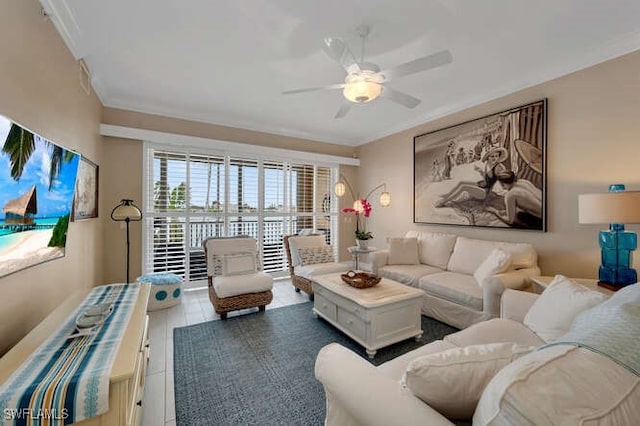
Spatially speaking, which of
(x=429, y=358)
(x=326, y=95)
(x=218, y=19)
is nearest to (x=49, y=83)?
(x=218, y=19)

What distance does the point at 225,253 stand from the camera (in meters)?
3.61

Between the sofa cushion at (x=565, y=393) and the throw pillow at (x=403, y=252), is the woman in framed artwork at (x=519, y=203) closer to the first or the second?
the throw pillow at (x=403, y=252)

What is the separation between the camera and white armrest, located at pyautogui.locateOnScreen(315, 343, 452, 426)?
2.89 ft

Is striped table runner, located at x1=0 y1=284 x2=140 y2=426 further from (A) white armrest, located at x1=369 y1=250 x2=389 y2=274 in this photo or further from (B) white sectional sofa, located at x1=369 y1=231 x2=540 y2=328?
(A) white armrest, located at x1=369 y1=250 x2=389 y2=274

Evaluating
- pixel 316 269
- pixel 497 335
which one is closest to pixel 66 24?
pixel 316 269

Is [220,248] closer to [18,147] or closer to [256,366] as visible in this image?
[256,366]

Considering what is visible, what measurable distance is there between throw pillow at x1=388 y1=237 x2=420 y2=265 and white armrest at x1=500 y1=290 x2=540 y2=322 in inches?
70.0

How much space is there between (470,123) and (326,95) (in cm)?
205

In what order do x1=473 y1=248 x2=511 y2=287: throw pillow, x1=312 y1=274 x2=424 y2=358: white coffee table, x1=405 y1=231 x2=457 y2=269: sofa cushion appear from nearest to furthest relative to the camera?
1. x1=312 y1=274 x2=424 y2=358: white coffee table
2. x1=473 y1=248 x2=511 y2=287: throw pillow
3. x1=405 y1=231 x2=457 y2=269: sofa cushion

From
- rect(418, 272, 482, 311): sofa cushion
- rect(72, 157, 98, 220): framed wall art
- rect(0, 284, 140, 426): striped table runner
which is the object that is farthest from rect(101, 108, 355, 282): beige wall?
rect(418, 272, 482, 311): sofa cushion

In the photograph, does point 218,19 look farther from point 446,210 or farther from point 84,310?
point 446,210

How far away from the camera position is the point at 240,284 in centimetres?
322

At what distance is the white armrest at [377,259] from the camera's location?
3879 mm

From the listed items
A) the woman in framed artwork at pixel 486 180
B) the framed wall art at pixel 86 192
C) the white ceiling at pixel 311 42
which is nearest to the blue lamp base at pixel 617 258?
the woman in framed artwork at pixel 486 180
